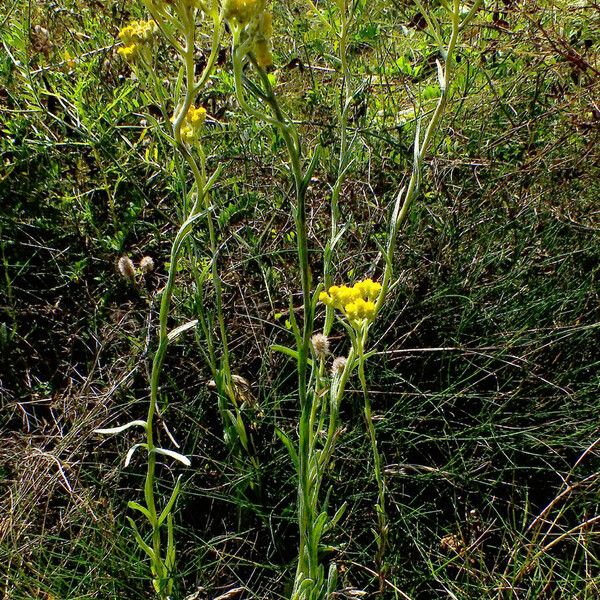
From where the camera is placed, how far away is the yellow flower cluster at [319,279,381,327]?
1.12m

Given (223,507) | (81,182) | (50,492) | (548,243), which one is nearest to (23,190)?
(81,182)

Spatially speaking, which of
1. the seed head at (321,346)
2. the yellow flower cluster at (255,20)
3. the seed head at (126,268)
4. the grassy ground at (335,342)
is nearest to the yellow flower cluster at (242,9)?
the yellow flower cluster at (255,20)

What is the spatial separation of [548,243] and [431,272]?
0.37 m

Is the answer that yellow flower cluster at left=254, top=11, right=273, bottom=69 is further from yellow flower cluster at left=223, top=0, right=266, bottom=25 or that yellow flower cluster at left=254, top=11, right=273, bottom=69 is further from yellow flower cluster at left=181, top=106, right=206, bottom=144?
yellow flower cluster at left=181, top=106, right=206, bottom=144

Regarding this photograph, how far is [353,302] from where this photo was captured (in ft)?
3.74

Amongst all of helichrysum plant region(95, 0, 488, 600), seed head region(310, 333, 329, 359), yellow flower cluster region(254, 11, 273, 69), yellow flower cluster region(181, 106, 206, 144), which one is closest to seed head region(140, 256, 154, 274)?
helichrysum plant region(95, 0, 488, 600)

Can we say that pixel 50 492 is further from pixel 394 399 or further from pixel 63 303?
pixel 394 399

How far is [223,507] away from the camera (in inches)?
64.8

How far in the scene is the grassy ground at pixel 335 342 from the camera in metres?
1.53

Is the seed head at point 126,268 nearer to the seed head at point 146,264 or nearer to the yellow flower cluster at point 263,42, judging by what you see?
the seed head at point 146,264

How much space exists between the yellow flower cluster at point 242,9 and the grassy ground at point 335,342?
748 millimetres

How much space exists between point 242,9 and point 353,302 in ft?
1.52

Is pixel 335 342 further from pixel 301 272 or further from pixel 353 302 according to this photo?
pixel 301 272

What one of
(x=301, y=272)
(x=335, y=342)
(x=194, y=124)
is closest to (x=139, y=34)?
(x=194, y=124)
